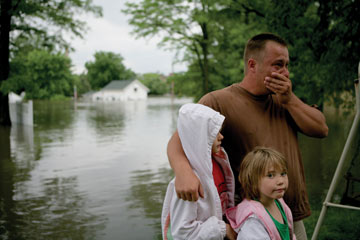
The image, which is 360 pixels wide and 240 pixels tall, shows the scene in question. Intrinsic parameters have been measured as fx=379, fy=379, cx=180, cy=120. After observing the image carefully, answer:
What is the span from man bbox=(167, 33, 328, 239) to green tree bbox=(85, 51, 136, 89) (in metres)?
104

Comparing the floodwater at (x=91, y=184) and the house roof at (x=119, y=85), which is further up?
the house roof at (x=119, y=85)

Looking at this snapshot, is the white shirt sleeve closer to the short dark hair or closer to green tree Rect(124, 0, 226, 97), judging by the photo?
the short dark hair

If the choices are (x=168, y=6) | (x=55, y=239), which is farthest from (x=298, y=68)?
(x=168, y=6)

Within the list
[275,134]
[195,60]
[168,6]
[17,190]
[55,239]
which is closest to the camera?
[275,134]

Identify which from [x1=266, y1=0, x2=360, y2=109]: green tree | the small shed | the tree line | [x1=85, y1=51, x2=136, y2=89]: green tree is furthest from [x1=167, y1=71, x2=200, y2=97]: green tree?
[x1=85, y1=51, x2=136, y2=89]: green tree

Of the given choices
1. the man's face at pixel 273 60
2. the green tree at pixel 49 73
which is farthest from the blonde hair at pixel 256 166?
the green tree at pixel 49 73

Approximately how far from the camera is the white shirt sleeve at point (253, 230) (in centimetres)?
183

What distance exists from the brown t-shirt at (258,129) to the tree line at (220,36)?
14.1 feet

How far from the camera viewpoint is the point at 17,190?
7.16 metres

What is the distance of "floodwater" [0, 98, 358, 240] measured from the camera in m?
5.27

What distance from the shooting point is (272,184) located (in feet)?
6.30

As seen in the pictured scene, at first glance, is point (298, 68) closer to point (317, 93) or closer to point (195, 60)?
point (317, 93)

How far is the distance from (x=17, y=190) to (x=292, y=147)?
6.33m

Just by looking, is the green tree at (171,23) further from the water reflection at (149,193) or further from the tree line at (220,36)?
the water reflection at (149,193)
